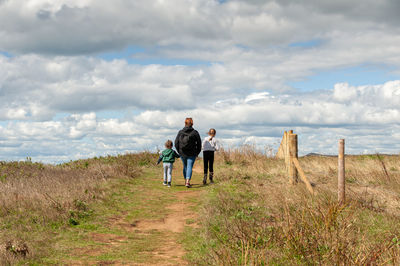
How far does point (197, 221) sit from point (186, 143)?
5180mm

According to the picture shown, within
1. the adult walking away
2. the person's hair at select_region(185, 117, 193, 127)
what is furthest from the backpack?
the person's hair at select_region(185, 117, 193, 127)

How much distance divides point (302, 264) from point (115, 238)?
4.34 m

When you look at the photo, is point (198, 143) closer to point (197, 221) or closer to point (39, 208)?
point (197, 221)

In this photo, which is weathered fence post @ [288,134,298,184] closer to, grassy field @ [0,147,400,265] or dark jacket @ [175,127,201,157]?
grassy field @ [0,147,400,265]

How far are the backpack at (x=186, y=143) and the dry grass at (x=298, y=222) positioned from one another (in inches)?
69.9

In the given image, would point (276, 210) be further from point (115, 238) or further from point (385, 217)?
point (115, 238)

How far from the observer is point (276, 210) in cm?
953

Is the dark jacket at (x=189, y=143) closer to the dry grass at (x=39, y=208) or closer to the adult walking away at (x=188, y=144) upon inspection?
the adult walking away at (x=188, y=144)

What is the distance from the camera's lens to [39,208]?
9.98m

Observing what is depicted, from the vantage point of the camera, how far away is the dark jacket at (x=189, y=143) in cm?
1457

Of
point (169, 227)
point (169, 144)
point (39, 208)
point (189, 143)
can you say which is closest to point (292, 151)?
point (189, 143)

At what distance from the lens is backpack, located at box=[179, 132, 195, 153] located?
14.5 metres

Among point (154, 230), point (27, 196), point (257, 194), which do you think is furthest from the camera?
point (257, 194)

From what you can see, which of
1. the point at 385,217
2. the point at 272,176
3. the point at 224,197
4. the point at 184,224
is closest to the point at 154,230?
the point at 184,224
